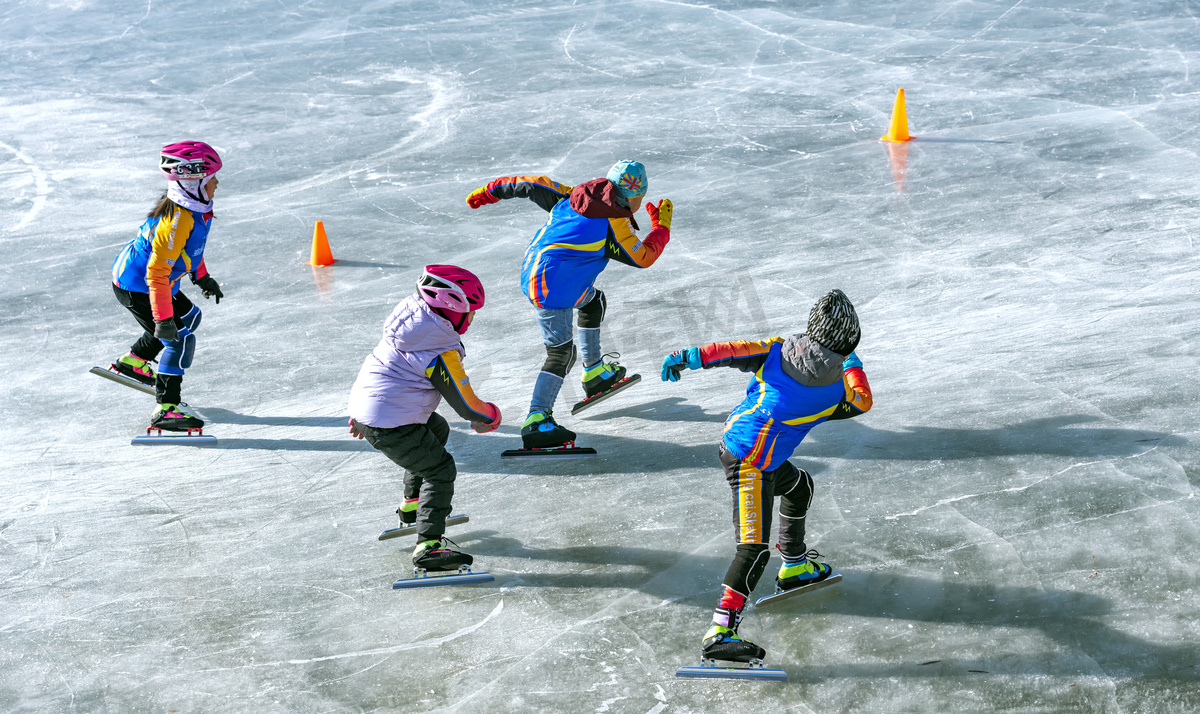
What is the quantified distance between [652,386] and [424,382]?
327 centimetres

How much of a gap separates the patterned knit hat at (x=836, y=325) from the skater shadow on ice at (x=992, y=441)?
91.5 inches

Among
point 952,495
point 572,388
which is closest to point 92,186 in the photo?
point 572,388

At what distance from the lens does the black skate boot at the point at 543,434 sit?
24.5ft

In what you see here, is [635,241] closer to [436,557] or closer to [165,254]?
[436,557]

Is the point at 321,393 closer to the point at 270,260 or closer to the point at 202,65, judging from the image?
the point at 270,260

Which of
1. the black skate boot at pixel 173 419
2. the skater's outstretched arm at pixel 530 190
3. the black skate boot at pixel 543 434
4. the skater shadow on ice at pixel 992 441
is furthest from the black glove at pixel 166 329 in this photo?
the skater shadow on ice at pixel 992 441

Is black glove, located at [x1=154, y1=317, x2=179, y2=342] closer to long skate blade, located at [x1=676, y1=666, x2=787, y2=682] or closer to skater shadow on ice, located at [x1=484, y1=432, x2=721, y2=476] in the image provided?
skater shadow on ice, located at [x1=484, y1=432, x2=721, y2=476]

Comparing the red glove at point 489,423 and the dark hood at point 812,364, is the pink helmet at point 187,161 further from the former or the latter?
the dark hood at point 812,364

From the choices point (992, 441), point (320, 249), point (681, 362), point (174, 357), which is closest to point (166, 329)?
point (174, 357)

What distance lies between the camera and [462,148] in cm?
1502

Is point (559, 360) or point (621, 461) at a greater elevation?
point (559, 360)

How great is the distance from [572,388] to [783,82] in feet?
32.3

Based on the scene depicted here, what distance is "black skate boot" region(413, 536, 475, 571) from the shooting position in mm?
5891

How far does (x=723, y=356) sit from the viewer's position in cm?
500
